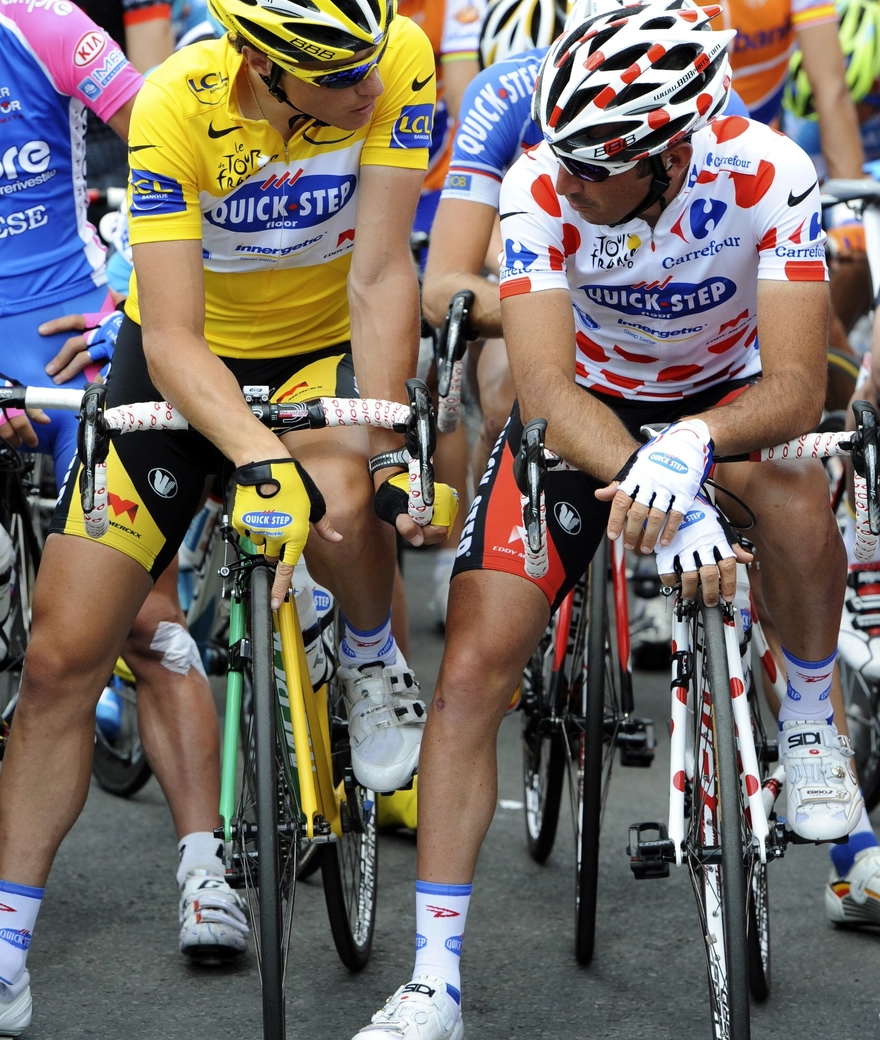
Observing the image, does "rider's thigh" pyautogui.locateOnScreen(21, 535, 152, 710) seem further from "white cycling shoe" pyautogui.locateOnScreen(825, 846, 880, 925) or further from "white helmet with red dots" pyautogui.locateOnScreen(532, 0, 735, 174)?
"white cycling shoe" pyautogui.locateOnScreen(825, 846, 880, 925)

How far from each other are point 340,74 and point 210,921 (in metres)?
1.99

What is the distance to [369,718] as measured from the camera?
337cm

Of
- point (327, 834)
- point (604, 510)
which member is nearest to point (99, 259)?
point (604, 510)

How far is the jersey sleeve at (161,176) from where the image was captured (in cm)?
318

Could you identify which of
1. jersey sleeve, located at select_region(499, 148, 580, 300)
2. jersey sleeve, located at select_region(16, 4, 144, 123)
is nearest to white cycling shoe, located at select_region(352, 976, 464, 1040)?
jersey sleeve, located at select_region(499, 148, 580, 300)

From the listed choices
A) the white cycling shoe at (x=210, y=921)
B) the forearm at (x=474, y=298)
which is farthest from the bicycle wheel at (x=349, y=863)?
the forearm at (x=474, y=298)

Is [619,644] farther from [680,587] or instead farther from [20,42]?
[20,42]

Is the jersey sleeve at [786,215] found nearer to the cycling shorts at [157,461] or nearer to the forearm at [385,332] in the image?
the forearm at [385,332]

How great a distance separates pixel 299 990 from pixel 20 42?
260cm

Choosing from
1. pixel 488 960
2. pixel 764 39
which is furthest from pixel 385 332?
pixel 764 39

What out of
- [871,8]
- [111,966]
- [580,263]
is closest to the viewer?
[580,263]

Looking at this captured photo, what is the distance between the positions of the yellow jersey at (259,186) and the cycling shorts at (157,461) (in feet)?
0.18

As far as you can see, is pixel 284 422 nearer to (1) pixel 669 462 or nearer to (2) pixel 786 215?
(1) pixel 669 462

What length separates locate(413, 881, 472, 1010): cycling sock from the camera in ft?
9.80
